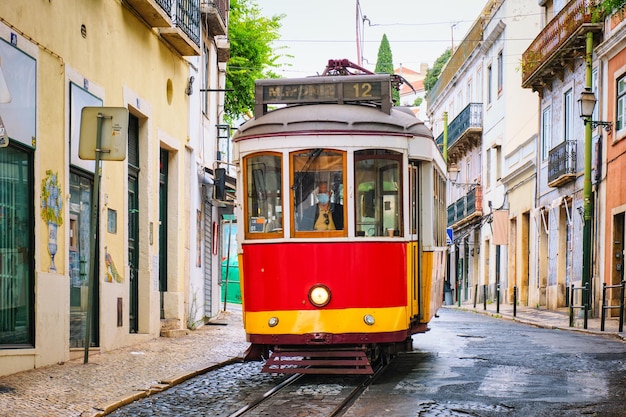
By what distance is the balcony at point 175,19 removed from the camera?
1714 cm

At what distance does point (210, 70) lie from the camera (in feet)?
82.0

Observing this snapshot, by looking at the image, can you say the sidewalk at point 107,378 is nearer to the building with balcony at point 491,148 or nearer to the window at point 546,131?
the window at point 546,131

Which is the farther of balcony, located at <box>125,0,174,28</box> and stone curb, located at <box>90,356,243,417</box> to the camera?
balcony, located at <box>125,0,174,28</box>

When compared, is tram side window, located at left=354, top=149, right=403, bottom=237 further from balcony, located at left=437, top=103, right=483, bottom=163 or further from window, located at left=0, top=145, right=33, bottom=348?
balcony, located at left=437, top=103, right=483, bottom=163

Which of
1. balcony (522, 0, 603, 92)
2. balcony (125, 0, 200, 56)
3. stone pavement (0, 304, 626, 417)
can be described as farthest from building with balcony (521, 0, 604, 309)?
stone pavement (0, 304, 626, 417)

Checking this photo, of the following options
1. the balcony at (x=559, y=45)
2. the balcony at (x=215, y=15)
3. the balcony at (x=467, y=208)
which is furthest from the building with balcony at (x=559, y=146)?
the balcony at (x=467, y=208)

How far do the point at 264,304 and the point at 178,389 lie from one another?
1.31 meters

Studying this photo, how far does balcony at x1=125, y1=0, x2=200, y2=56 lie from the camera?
56.2 ft

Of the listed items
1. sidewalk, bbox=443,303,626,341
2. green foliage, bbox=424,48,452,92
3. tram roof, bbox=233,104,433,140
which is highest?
green foliage, bbox=424,48,452,92

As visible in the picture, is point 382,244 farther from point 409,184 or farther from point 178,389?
point 178,389

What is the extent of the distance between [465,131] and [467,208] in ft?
12.0

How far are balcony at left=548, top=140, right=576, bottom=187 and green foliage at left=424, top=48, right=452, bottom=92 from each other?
41.0 metres

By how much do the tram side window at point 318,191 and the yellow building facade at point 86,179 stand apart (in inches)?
90.6

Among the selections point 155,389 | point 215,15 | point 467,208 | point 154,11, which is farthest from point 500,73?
point 155,389
